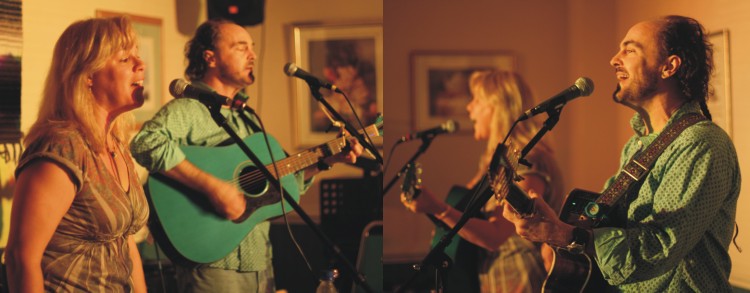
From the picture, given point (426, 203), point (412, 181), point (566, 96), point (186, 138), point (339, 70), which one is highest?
point (339, 70)

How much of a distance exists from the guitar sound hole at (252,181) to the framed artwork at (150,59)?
1.24ft

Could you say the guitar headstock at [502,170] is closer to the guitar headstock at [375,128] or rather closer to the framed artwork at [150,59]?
the guitar headstock at [375,128]

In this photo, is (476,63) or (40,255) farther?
(476,63)

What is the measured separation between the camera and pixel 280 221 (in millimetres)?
2420

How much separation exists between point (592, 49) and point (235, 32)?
2.05 m

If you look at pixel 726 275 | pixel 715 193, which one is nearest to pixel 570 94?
pixel 715 193

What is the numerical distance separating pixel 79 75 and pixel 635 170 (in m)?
1.67

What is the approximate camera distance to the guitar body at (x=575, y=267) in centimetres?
216

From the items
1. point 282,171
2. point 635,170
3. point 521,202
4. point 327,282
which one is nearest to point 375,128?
point 282,171

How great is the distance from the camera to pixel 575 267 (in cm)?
219

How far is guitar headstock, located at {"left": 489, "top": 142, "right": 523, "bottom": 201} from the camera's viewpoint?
74.8 inches

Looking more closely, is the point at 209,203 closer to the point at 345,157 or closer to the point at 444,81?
the point at 345,157

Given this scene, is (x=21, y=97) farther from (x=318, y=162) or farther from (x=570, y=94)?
(x=570, y=94)

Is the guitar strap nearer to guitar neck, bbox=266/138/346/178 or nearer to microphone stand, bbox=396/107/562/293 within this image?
microphone stand, bbox=396/107/562/293
